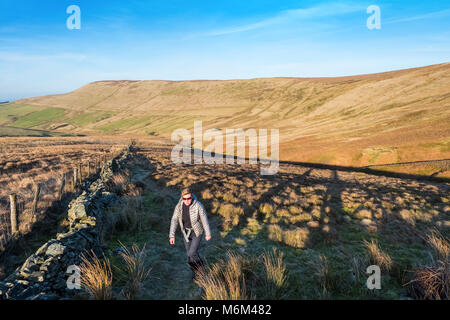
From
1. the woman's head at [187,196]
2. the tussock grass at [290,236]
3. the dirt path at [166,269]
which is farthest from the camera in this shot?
the tussock grass at [290,236]

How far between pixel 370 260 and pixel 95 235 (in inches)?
319

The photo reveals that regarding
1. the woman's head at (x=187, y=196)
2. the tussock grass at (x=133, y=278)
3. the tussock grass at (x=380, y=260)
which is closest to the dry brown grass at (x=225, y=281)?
the tussock grass at (x=133, y=278)

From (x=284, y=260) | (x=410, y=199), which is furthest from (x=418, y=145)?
(x=284, y=260)

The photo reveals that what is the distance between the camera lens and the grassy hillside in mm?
40844

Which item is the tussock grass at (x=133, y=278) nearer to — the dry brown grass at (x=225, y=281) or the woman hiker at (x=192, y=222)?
the woman hiker at (x=192, y=222)

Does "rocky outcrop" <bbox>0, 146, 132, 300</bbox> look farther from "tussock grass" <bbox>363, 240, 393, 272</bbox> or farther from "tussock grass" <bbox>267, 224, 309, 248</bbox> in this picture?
"tussock grass" <bbox>363, 240, 393, 272</bbox>

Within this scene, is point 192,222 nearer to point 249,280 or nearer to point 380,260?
point 249,280

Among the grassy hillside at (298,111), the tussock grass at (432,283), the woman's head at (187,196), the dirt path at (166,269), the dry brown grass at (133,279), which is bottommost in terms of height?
the dirt path at (166,269)

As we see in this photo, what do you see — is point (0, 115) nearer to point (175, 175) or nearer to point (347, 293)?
point (175, 175)

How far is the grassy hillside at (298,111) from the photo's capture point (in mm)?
40844

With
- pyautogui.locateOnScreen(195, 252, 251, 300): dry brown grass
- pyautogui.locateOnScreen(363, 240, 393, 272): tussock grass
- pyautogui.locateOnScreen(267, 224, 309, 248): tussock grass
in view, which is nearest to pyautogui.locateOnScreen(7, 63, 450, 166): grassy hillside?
pyautogui.locateOnScreen(267, 224, 309, 248): tussock grass

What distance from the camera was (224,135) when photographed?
76375 mm

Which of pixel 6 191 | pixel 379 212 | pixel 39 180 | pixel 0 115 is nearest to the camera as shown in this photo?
pixel 379 212

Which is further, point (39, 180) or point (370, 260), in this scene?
point (39, 180)
